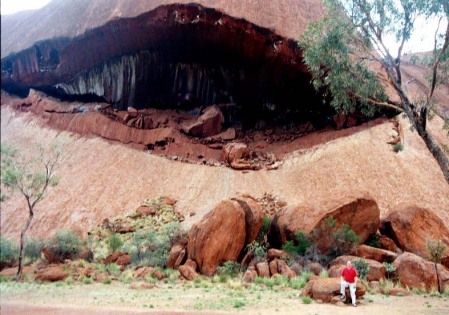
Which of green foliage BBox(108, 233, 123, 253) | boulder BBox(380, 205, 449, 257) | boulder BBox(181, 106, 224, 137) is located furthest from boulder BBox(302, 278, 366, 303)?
boulder BBox(181, 106, 224, 137)

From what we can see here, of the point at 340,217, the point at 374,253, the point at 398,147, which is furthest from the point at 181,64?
the point at 374,253

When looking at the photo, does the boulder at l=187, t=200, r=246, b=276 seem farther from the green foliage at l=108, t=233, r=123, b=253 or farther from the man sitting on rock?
the man sitting on rock

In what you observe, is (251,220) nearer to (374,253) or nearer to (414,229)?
(374,253)

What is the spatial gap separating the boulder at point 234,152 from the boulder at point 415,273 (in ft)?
52.5

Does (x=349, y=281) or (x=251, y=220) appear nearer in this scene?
(x=349, y=281)

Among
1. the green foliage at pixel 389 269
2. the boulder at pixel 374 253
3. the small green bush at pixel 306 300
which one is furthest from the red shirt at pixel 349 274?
the boulder at pixel 374 253

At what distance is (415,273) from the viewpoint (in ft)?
43.5

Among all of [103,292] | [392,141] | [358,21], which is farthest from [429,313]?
[392,141]

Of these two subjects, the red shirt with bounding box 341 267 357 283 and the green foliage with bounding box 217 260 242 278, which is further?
the green foliage with bounding box 217 260 242 278

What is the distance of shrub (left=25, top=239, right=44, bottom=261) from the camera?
20.3m

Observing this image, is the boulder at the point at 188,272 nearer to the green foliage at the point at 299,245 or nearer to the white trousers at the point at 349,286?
the green foliage at the point at 299,245

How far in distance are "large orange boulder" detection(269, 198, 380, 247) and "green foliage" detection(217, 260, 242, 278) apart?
2.86 meters

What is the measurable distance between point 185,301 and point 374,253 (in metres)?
8.77

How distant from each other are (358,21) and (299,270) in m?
9.73
